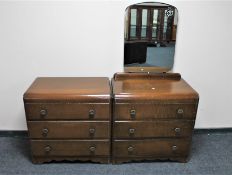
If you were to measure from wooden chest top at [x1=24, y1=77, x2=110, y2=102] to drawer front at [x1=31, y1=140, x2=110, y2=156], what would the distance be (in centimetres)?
39

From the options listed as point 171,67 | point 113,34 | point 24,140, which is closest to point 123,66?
point 113,34

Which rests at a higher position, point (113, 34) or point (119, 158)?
point (113, 34)

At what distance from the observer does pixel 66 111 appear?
193 centimetres

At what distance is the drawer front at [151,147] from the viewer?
6.75ft

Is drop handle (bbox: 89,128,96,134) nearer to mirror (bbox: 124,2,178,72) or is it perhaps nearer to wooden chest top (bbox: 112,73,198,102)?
wooden chest top (bbox: 112,73,198,102)

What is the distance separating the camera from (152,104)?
193 centimetres

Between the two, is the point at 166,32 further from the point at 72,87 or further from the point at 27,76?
the point at 27,76

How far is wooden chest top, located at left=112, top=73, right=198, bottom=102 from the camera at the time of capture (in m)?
1.92

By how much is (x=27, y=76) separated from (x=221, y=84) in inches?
75.8

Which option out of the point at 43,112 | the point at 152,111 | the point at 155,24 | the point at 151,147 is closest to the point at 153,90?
the point at 152,111

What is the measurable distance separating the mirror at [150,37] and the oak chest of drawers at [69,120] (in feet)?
1.36

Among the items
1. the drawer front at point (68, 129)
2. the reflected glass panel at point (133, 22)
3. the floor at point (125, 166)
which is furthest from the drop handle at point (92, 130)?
the reflected glass panel at point (133, 22)

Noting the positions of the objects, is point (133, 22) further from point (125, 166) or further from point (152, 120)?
point (125, 166)

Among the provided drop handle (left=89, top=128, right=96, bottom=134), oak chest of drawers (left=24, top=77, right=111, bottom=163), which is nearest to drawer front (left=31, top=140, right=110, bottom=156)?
oak chest of drawers (left=24, top=77, right=111, bottom=163)
